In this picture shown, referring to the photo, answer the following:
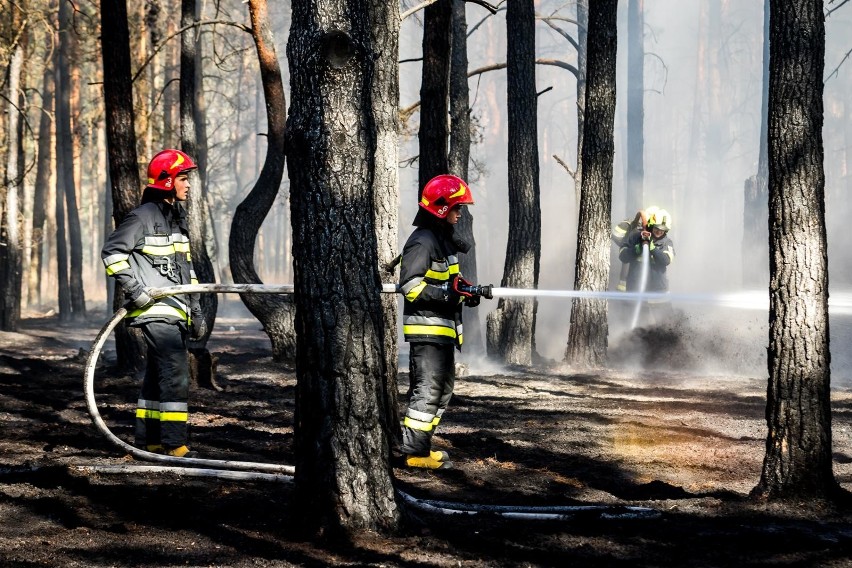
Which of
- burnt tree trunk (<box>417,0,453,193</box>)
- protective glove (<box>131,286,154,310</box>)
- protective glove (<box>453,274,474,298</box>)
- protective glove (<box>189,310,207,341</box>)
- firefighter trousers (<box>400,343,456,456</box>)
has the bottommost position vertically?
firefighter trousers (<box>400,343,456,456</box>)

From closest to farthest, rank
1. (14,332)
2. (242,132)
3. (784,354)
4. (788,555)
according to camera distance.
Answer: (788,555) < (784,354) < (14,332) < (242,132)

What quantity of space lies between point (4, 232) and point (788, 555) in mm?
19503

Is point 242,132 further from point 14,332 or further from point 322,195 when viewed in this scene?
point 322,195

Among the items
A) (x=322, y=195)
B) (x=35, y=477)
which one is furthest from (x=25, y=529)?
(x=322, y=195)

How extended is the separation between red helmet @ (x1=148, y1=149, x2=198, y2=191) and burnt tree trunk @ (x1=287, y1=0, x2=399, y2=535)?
2310mm

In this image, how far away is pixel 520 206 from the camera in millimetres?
14992

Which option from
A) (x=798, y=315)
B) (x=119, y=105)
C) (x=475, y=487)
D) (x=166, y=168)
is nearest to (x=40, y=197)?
(x=119, y=105)

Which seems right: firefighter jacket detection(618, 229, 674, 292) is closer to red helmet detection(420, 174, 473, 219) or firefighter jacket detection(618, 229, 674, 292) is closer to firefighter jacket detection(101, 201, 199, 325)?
red helmet detection(420, 174, 473, 219)

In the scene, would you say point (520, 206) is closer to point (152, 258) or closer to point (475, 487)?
point (152, 258)

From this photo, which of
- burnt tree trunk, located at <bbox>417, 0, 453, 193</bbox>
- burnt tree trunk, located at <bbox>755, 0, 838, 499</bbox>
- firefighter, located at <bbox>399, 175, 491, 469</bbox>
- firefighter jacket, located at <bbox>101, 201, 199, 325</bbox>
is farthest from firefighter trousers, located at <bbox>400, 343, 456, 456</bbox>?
burnt tree trunk, located at <bbox>417, 0, 453, 193</bbox>

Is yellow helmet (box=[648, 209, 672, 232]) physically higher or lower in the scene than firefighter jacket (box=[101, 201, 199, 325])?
higher

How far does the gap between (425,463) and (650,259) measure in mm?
9008

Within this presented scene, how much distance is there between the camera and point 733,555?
14.9 feet

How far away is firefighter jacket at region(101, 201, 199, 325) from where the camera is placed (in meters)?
6.60
